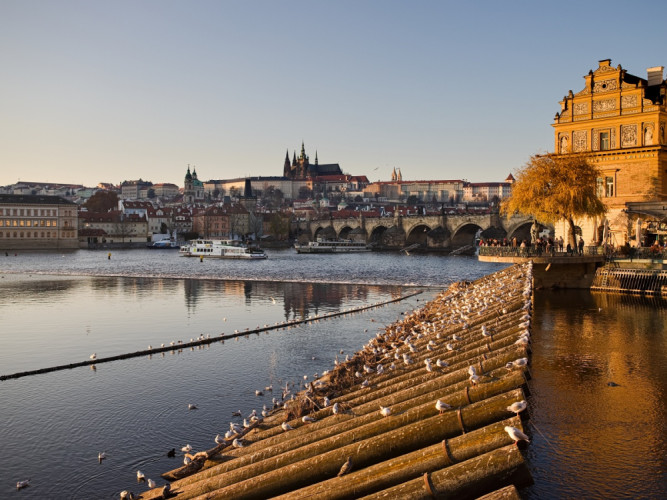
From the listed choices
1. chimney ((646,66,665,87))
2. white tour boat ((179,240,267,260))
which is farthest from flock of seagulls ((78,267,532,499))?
white tour boat ((179,240,267,260))

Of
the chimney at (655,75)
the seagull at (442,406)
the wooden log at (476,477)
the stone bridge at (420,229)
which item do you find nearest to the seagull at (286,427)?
the seagull at (442,406)

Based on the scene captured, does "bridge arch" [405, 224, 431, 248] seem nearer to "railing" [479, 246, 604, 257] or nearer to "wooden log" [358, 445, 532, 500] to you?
"railing" [479, 246, 604, 257]

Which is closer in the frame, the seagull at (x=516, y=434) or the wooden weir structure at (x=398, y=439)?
the seagull at (x=516, y=434)

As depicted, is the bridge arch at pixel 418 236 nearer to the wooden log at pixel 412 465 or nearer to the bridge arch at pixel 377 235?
the bridge arch at pixel 377 235

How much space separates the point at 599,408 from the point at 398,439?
22.4ft

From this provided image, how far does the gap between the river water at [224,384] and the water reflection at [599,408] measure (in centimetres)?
4

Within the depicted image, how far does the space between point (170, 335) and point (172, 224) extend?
151 meters

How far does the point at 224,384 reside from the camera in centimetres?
1781

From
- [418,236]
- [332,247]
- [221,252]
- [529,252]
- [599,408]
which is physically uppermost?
[529,252]

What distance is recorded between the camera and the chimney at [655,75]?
136 ft

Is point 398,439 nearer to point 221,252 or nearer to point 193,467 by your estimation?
point 193,467

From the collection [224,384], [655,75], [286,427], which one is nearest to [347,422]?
[286,427]

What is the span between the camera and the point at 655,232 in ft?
129

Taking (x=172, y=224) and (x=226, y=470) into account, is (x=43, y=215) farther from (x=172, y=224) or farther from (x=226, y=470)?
(x=226, y=470)
